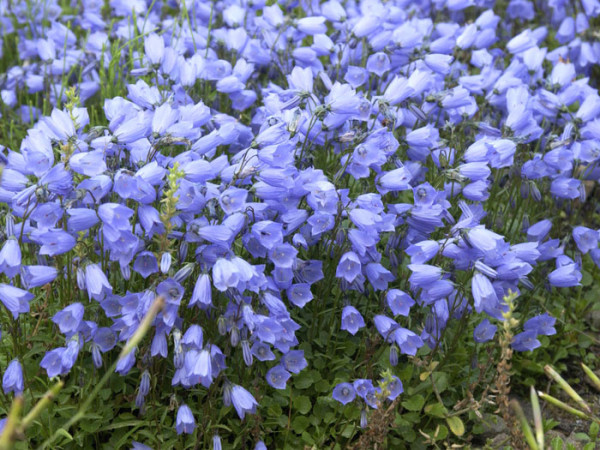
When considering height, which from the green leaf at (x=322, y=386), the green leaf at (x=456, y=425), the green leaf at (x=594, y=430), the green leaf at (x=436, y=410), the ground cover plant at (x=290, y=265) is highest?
the ground cover plant at (x=290, y=265)

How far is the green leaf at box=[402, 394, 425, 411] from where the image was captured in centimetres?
312

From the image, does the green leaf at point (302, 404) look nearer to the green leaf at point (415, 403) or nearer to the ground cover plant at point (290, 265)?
the ground cover plant at point (290, 265)

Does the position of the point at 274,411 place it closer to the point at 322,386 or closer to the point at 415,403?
the point at 322,386

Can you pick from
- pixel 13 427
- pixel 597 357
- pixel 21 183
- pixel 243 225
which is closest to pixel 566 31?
pixel 597 357

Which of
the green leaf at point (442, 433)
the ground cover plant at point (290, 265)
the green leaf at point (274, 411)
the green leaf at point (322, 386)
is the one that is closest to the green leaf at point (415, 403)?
the ground cover plant at point (290, 265)

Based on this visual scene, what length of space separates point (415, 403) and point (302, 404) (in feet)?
1.54

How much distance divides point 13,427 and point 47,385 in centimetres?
140

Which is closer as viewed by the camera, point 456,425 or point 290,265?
point 290,265

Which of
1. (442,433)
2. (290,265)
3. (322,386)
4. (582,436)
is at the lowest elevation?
(582,436)

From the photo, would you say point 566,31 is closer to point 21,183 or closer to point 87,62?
Result: point 87,62

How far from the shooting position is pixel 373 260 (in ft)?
10.1

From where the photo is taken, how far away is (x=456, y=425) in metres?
3.05

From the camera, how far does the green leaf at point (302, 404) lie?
3113mm

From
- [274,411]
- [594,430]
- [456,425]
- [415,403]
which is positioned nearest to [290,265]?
[274,411]
